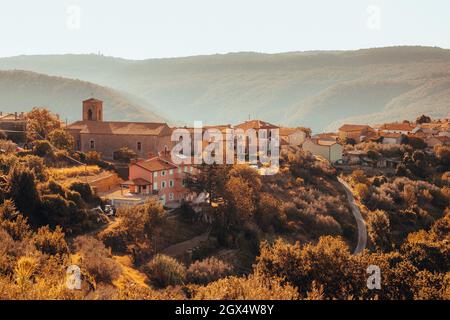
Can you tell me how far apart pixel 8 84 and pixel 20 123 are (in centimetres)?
13779

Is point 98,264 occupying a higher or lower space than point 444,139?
lower

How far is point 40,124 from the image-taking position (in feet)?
177

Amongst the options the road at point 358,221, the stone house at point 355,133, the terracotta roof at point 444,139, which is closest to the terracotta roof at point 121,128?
the road at point 358,221

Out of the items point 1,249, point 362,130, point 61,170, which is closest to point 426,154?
point 362,130

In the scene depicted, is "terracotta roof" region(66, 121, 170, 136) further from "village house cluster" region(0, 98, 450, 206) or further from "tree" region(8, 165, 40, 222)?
"tree" region(8, 165, 40, 222)

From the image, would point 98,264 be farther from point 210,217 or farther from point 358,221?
point 358,221

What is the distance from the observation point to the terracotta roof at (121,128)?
54688 millimetres

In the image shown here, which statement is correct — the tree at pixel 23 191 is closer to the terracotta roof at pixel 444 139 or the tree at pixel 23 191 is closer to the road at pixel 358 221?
the road at pixel 358 221

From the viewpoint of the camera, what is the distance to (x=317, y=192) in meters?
50.7

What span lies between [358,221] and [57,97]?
14088 cm

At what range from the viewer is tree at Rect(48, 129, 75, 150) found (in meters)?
49.7

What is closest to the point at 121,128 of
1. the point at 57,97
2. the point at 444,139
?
the point at 444,139

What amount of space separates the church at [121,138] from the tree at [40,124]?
1.74 m
